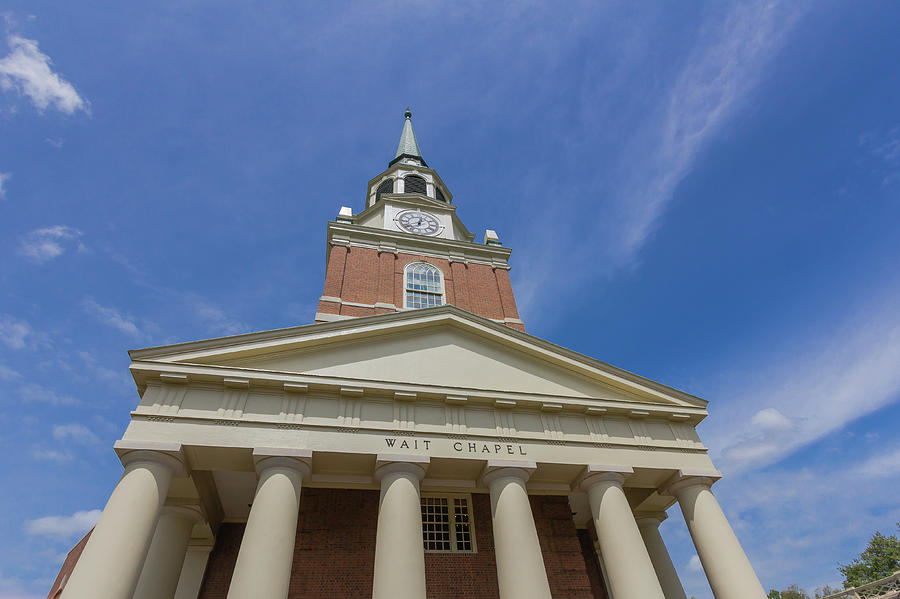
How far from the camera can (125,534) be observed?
923 cm

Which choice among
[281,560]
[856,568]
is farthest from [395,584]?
[856,568]

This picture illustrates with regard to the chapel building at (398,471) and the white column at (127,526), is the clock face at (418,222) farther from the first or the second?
the white column at (127,526)

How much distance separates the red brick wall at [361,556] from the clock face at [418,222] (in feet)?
50.6

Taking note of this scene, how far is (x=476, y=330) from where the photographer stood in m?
15.3

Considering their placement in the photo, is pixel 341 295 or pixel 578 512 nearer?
pixel 578 512

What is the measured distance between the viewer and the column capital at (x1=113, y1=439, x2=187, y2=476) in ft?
33.9

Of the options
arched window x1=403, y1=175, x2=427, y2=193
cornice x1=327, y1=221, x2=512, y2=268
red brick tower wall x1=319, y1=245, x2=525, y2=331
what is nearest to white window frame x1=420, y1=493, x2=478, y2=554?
red brick tower wall x1=319, y1=245, x2=525, y2=331

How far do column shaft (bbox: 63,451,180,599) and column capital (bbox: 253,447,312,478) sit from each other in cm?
180

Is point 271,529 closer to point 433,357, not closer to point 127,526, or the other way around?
point 127,526

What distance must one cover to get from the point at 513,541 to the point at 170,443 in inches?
309

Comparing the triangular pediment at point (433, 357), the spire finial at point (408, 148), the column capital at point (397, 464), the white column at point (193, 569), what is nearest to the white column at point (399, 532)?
the column capital at point (397, 464)

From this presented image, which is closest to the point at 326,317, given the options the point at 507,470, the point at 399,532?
the point at 507,470

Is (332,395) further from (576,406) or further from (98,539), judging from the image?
(576,406)

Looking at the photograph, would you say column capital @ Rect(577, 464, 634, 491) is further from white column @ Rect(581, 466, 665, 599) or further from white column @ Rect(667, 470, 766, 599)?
white column @ Rect(667, 470, 766, 599)
